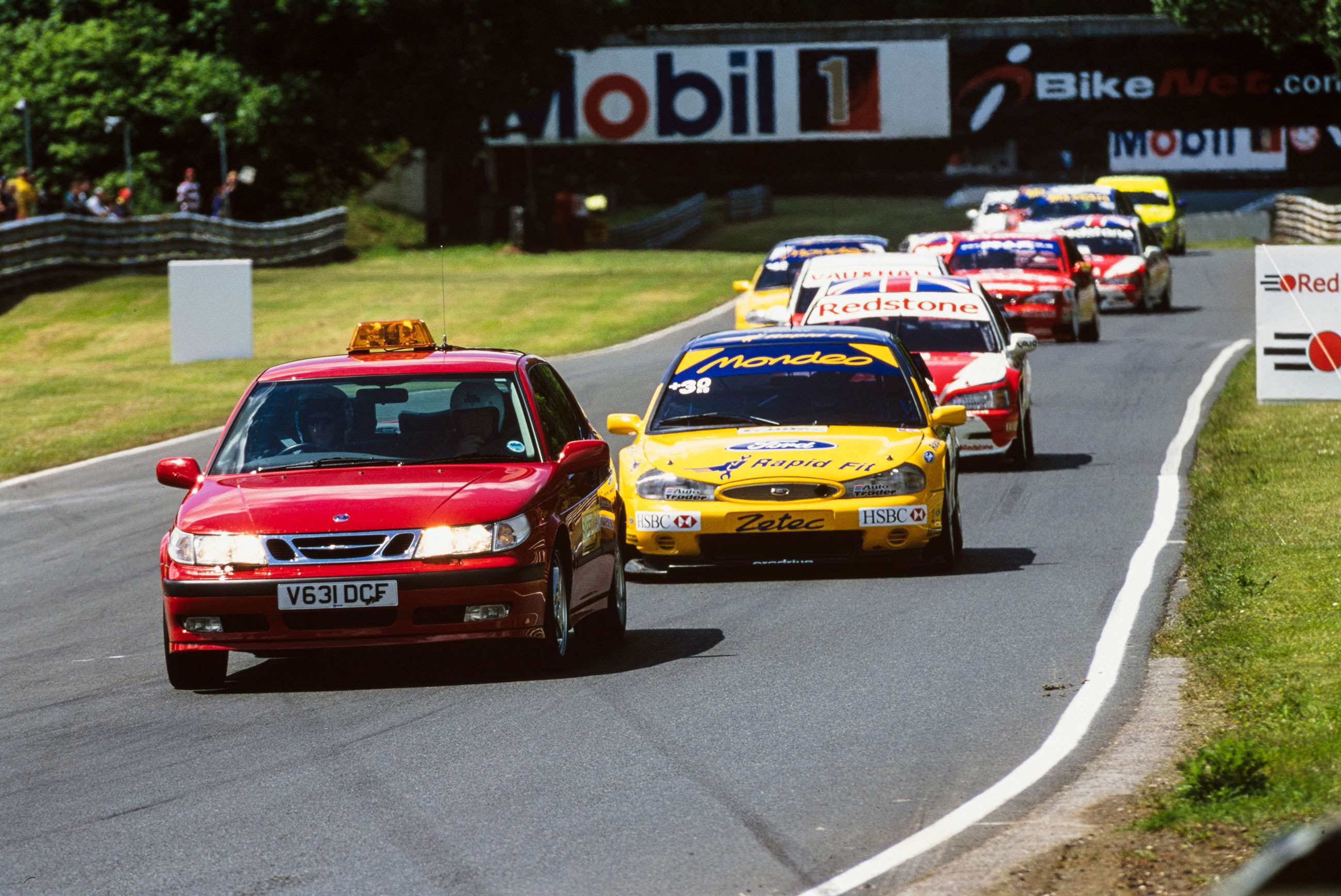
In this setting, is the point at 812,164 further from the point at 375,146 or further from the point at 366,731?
the point at 366,731

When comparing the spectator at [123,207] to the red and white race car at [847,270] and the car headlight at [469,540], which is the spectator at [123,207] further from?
the car headlight at [469,540]

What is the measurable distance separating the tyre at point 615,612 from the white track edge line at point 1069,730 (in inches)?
88.1

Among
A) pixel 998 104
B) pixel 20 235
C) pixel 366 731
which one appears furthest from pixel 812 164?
pixel 366 731

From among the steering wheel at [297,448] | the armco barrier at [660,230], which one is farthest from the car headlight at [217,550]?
the armco barrier at [660,230]

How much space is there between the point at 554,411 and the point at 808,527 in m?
2.18

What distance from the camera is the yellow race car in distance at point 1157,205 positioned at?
151ft

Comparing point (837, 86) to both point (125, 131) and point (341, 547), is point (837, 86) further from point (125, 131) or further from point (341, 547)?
point (341, 547)

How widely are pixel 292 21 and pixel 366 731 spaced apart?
147 ft

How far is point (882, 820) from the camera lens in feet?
22.4

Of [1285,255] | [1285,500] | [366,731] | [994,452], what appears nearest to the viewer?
[366,731]

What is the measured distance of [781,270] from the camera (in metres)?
28.8

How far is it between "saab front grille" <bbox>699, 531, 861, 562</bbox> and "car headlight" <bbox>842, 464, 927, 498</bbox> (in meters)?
0.23

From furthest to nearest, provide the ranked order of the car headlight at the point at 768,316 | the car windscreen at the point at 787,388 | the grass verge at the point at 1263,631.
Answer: the car headlight at the point at 768,316 < the car windscreen at the point at 787,388 < the grass verge at the point at 1263,631

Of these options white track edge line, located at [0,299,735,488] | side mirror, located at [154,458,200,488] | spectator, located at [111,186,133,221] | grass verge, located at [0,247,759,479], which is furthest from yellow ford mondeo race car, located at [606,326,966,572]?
spectator, located at [111,186,133,221]
